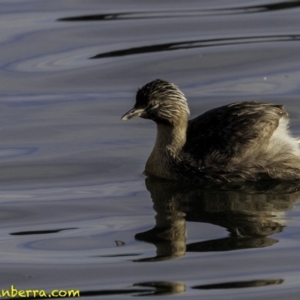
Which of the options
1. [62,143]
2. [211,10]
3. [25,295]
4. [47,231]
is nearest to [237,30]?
[211,10]

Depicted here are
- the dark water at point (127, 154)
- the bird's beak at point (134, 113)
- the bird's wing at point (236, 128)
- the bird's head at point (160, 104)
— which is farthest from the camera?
the bird's head at point (160, 104)

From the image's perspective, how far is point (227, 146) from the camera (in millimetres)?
11086

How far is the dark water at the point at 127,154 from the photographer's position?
8.77 m

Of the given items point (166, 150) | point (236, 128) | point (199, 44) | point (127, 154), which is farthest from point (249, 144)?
point (199, 44)

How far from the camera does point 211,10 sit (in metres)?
17.0

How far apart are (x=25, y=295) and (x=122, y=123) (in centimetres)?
446

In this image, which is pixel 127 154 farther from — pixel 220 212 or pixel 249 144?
pixel 220 212

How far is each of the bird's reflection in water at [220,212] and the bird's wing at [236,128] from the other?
35 cm

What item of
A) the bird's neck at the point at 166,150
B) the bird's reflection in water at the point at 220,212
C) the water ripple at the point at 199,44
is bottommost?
the bird's reflection in water at the point at 220,212

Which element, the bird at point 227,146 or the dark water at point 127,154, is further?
the bird at point 227,146

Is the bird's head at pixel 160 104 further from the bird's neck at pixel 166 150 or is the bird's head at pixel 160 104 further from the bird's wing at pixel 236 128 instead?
the bird's wing at pixel 236 128

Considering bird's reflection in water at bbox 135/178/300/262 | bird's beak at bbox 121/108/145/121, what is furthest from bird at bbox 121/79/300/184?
bird's reflection in water at bbox 135/178/300/262

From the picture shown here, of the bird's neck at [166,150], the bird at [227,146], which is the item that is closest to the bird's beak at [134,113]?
the bird at [227,146]

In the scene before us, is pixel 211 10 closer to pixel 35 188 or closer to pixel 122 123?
pixel 122 123
